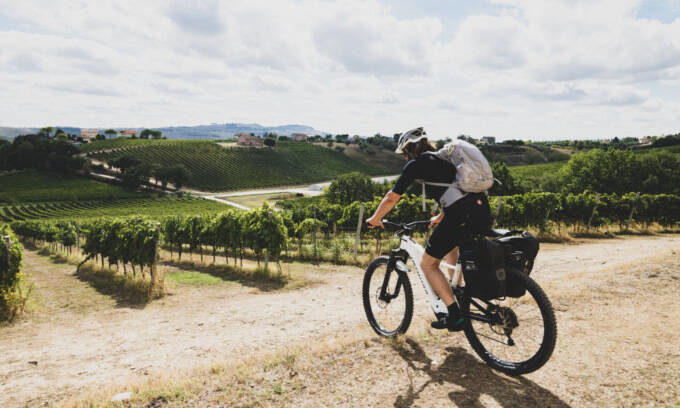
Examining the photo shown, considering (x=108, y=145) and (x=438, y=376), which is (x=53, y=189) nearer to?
(x=108, y=145)

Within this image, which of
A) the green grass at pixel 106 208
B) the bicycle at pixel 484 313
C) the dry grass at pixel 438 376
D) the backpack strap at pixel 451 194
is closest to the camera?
the dry grass at pixel 438 376

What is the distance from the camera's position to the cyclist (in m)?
3.32

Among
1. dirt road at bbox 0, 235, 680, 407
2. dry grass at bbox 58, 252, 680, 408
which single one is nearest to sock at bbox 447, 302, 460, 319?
dry grass at bbox 58, 252, 680, 408

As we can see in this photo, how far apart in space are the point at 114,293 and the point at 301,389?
452 inches

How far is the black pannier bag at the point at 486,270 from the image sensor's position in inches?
121

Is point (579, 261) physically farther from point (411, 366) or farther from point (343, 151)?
point (343, 151)

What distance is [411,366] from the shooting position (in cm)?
344

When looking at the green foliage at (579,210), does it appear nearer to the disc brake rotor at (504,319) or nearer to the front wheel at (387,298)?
the front wheel at (387,298)

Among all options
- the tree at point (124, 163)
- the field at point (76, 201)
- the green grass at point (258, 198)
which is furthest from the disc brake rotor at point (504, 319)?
the tree at point (124, 163)

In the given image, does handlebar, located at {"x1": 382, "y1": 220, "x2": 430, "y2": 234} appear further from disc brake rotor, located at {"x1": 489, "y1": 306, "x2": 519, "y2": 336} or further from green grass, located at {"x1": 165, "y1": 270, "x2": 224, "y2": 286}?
green grass, located at {"x1": 165, "y1": 270, "x2": 224, "y2": 286}

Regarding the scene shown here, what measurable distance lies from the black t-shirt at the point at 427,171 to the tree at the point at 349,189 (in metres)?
62.7

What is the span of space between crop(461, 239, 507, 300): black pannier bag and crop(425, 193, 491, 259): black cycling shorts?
154 millimetres

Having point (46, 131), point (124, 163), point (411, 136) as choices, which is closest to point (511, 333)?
point (411, 136)

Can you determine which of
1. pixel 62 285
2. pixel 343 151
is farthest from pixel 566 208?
pixel 343 151
